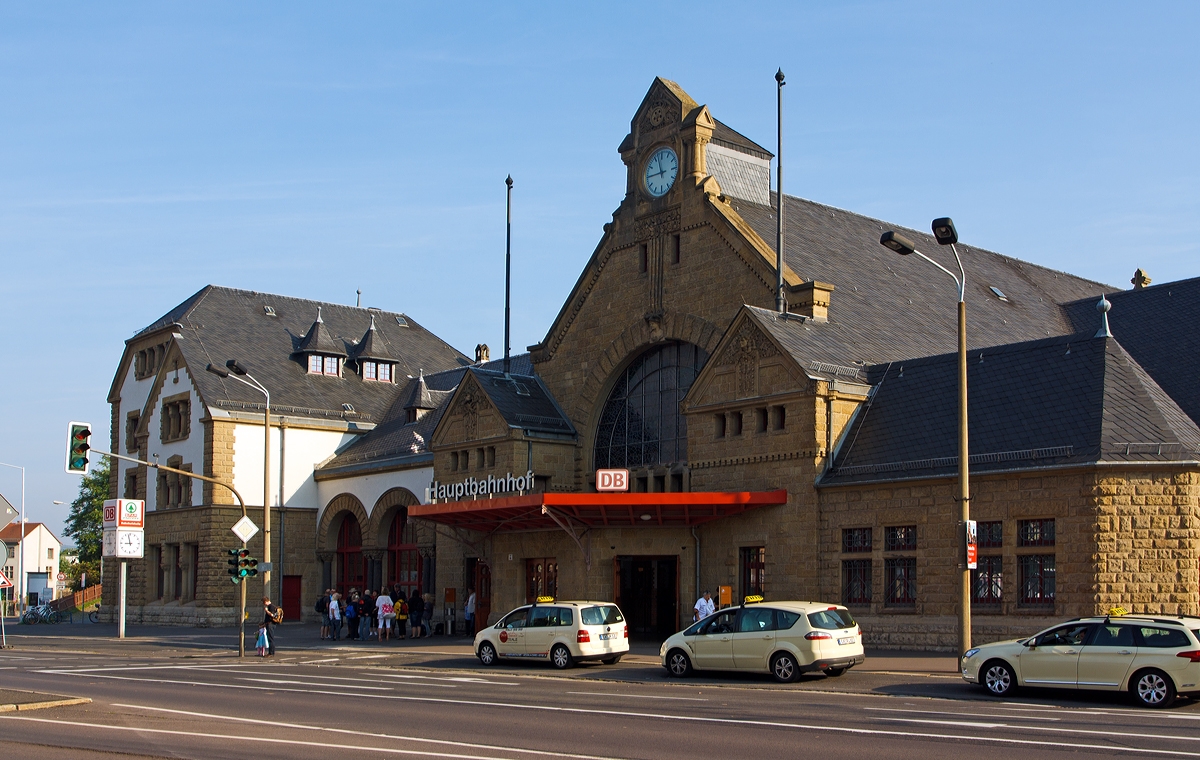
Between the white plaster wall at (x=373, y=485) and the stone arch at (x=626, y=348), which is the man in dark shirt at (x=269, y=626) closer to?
the stone arch at (x=626, y=348)

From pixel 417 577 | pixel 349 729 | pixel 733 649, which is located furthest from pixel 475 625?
pixel 349 729

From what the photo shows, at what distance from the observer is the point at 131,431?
61.7 metres

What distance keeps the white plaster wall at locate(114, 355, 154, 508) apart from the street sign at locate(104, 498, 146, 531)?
966 cm

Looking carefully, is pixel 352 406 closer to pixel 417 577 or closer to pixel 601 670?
pixel 417 577

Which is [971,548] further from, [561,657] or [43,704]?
[43,704]

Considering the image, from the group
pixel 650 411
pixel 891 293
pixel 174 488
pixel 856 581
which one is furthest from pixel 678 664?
pixel 174 488

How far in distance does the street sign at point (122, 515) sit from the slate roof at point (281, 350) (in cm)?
518

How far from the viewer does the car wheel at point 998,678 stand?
2125 centimetres

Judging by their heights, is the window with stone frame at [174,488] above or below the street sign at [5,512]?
above

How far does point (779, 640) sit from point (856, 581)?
29.7ft

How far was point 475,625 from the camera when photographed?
4353 cm

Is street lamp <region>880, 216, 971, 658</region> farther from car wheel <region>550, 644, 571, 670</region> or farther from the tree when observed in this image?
the tree

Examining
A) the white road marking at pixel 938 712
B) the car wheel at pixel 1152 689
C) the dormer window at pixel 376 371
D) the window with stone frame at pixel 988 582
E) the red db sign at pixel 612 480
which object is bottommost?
the white road marking at pixel 938 712

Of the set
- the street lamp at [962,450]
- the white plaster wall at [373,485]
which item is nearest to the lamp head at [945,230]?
the street lamp at [962,450]
